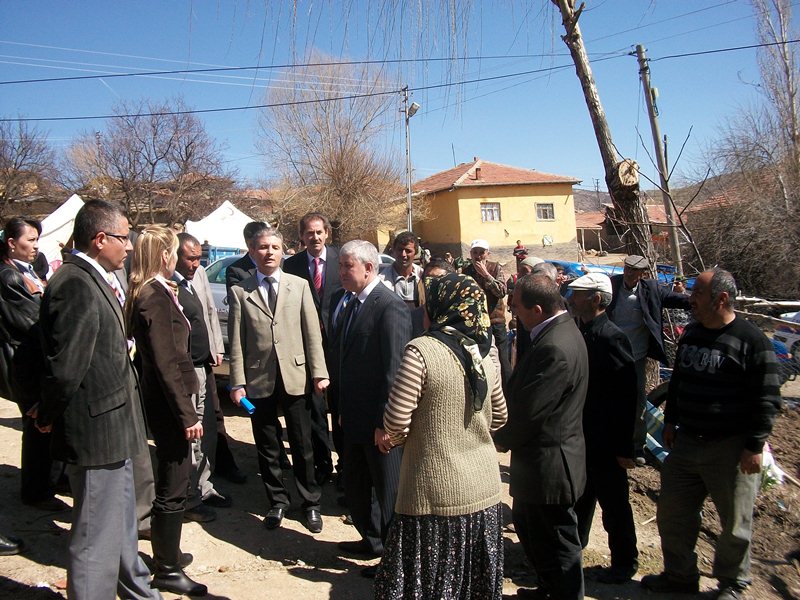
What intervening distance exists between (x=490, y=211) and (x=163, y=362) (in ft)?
115

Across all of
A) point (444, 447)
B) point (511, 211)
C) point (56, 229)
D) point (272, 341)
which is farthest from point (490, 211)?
point (444, 447)

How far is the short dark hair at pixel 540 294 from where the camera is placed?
307cm

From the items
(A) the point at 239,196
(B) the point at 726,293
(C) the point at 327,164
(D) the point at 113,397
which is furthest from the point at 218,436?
(A) the point at 239,196

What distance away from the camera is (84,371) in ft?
8.23

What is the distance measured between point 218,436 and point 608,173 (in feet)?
13.7

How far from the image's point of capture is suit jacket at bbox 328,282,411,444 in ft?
11.3

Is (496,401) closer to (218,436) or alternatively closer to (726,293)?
(726,293)

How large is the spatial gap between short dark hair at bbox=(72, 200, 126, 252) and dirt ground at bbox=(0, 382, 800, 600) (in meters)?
1.88

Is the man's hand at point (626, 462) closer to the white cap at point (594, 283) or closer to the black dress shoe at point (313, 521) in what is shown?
the white cap at point (594, 283)

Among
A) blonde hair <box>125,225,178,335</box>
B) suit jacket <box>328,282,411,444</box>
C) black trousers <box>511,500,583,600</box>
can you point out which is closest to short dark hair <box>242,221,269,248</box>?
blonde hair <box>125,225,178,335</box>

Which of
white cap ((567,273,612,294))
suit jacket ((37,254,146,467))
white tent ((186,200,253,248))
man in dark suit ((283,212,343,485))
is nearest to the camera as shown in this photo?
suit jacket ((37,254,146,467))

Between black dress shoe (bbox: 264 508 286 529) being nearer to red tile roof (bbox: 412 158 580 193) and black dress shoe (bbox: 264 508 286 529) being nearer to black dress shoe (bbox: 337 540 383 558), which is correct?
black dress shoe (bbox: 337 540 383 558)

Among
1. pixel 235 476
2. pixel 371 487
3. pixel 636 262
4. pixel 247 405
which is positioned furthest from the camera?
pixel 636 262

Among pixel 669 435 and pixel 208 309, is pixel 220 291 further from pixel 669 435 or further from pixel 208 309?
pixel 669 435
